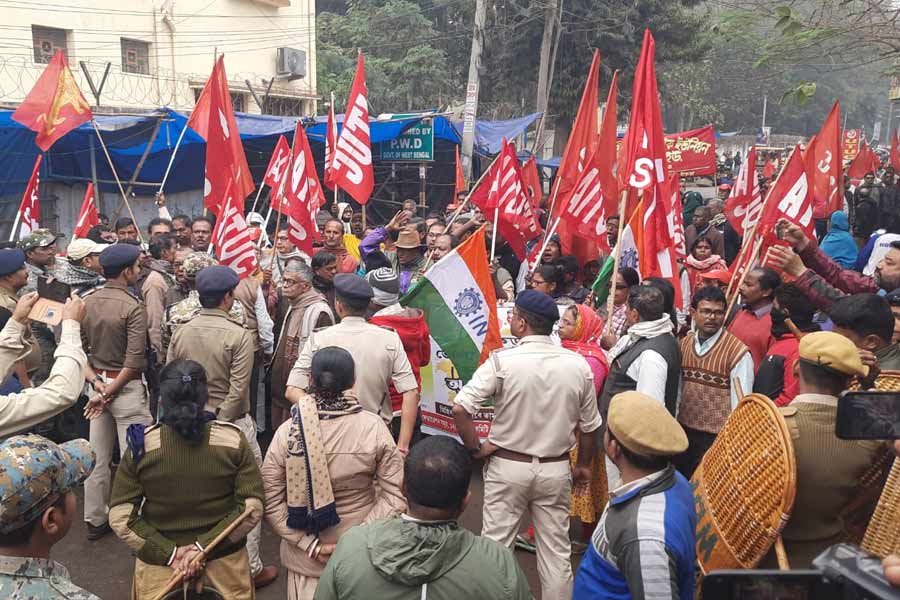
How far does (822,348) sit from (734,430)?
455mm

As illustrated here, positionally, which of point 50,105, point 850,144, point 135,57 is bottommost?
point 50,105

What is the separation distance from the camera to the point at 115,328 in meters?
4.74

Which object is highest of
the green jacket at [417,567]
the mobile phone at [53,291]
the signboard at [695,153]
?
the signboard at [695,153]

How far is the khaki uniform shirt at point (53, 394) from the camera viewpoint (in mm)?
2760

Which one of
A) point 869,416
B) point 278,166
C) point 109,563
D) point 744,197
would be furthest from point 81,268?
point 744,197

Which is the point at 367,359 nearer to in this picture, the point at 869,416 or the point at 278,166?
the point at 869,416

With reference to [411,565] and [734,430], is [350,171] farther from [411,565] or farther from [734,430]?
[411,565]

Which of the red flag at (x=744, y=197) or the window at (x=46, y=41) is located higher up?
the window at (x=46, y=41)

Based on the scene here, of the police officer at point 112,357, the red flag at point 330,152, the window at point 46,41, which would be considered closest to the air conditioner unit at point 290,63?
the window at point 46,41

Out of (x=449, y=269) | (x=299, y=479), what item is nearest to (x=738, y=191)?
(x=449, y=269)

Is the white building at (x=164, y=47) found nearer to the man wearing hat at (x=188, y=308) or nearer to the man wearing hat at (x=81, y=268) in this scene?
the man wearing hat at (x=81, y=268)

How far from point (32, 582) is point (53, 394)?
1057 millimetres

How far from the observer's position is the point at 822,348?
107 inches

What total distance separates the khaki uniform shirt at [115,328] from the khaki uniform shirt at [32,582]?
2881 mm
